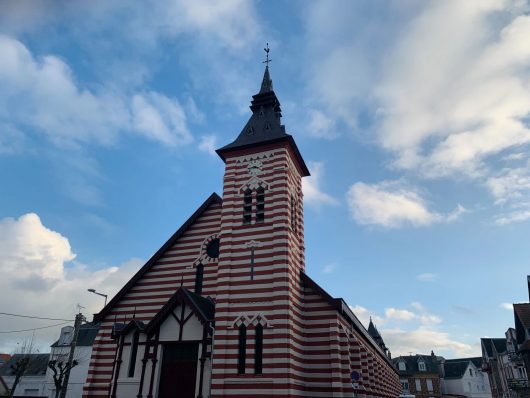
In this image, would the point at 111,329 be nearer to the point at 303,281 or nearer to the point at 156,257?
the point at 156,257

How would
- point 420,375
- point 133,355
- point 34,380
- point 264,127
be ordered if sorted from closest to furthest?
point 133,355 < point 264,127 < point 34,380 < point 420,375

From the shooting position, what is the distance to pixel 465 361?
78312 mm

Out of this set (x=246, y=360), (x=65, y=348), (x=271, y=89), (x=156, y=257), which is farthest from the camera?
(x=65, y=348)

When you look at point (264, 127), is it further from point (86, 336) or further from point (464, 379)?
point (464, 379)

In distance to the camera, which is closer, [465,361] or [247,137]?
[247,137]

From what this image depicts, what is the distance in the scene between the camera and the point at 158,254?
25875mm

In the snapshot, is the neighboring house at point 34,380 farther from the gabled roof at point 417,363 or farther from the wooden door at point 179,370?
the gabled roof at point 417,363

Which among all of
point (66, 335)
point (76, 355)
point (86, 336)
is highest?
point (66, 335)

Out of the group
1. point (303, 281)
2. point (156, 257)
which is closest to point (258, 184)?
point (303, 281)

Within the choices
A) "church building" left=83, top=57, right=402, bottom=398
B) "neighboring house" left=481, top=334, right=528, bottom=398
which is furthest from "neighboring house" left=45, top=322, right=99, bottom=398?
"neighboring house" left=481, top=334, right=528, bottom=398

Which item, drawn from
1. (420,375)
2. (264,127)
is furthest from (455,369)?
(264,127)

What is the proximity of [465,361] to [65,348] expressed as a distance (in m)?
70.1

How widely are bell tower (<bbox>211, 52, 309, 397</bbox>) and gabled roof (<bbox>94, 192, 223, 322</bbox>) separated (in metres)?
2.35

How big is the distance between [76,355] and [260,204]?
35.7 m
